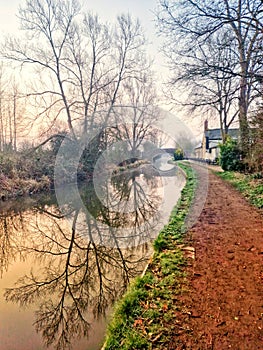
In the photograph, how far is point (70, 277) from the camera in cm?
432

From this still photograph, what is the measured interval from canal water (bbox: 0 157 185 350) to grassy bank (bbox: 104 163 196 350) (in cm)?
41

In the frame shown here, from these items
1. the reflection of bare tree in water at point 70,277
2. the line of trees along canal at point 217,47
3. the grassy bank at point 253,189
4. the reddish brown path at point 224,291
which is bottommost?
the reflection of bare tree in water at point 70,277

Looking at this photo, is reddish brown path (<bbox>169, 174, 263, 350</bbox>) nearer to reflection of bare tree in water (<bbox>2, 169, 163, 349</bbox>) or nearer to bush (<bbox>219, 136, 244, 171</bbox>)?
reflection of bare tree in water (<bbox>2, 169, 163, 349</bbox>)

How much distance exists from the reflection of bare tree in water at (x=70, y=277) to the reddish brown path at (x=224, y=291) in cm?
118

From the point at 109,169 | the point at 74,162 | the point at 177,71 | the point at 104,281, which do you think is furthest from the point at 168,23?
the point at 109,169

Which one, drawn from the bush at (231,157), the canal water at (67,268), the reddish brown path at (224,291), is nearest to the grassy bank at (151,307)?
the reddish brown path at (224,291)

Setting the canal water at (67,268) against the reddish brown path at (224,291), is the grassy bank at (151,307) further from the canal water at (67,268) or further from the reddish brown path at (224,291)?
the canal water at (67,268)

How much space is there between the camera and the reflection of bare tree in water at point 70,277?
323cm

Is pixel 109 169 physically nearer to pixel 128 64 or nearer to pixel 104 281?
pixel 128 64

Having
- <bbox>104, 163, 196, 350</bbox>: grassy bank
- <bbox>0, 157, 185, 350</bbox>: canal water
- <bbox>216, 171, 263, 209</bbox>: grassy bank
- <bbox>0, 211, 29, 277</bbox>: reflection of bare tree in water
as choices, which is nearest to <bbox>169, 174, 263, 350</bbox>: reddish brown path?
<bbox>104, 163, 196, 350</bbox>: grassy bank

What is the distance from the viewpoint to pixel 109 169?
71.7ft

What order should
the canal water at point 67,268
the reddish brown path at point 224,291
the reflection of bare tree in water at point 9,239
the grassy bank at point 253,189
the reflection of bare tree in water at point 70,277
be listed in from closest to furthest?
the reddish brown path at point 224,291, the canal water at point 67,268, the reflection of bare tree in water at point 70,277, the reflection of bare tree in water at point 9,239, the grassy bank at point 253,189

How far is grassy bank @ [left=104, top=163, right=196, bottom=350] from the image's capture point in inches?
91.9

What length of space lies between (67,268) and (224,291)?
2.81 meters
